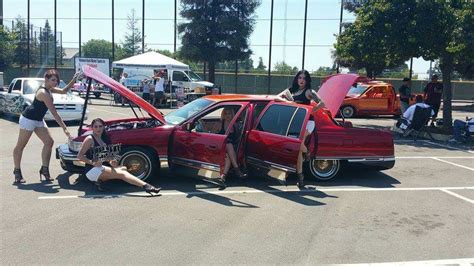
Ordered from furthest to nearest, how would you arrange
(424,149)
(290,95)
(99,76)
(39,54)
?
1. (39,54)
2. (424,149)
3. (290,95)
4. (99,76)

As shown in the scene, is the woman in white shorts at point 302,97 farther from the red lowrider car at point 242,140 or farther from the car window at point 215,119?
the car window at point 215,119

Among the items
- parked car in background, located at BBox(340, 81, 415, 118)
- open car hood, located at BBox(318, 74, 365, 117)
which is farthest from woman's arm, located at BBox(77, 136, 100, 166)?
parked car in background, located at BBox(340, 81, 415, 118)

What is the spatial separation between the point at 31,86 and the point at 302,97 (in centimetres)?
1153

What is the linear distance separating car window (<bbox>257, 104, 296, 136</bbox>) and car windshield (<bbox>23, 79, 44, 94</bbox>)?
10723mm

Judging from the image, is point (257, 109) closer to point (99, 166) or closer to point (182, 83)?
point (99, 166)

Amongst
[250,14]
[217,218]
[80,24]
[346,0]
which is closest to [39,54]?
[80,24]

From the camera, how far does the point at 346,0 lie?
115ft

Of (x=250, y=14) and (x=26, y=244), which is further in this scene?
(x=250, y=14)

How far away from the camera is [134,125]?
794 cm

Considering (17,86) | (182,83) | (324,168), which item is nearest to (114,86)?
(324,168)

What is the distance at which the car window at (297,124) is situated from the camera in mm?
7375

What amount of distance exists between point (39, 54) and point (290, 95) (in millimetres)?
43739

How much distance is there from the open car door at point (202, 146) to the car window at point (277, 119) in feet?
1.12

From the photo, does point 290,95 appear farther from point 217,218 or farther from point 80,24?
point 80,24
